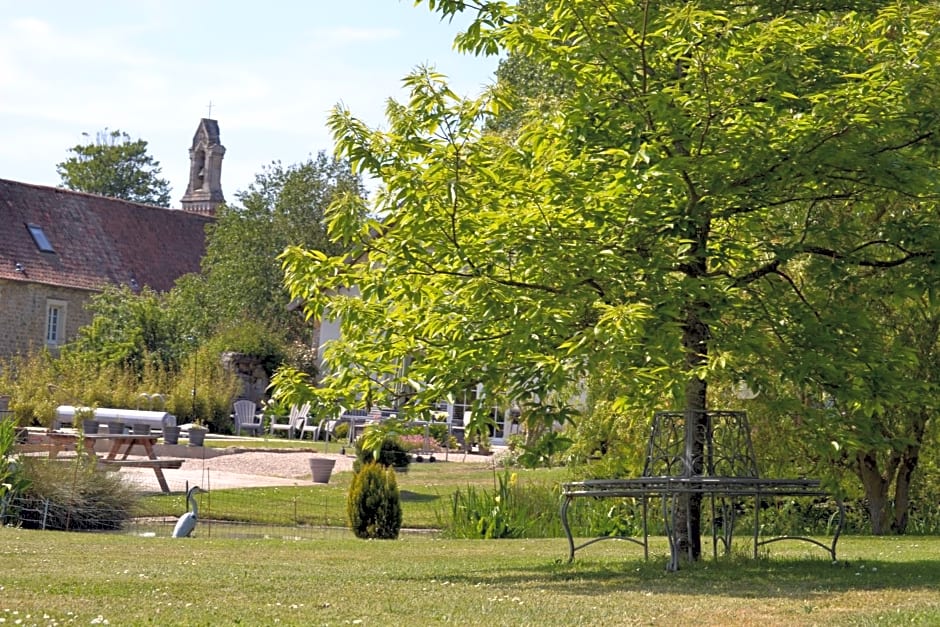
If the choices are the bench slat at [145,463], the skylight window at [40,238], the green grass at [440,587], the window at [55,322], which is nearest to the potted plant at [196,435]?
the bench slat at [145,463]

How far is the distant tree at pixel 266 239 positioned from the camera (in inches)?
2164

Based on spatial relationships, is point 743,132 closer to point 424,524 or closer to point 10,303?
point 424,524

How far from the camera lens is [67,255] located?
50.0 metres

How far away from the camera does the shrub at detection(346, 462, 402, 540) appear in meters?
16.3

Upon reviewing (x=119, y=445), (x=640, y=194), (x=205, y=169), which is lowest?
(x=119, y=445)

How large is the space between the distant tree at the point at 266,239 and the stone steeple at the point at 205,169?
34452mm

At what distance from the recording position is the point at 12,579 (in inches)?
362

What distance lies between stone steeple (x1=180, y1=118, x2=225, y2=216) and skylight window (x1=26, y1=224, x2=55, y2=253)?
4213cm

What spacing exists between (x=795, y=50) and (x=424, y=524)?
1055 centimetres

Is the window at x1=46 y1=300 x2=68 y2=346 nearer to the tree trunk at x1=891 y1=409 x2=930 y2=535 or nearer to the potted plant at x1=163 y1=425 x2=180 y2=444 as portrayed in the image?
the potted plant at x1=163 y1=425 x2=180 y2=444

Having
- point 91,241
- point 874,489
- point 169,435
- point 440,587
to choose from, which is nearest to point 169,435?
point 169,435

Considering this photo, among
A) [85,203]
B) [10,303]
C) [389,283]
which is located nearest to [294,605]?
[389,283]

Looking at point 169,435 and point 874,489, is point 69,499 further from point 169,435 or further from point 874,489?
point 169,435

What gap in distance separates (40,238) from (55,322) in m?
2.93
